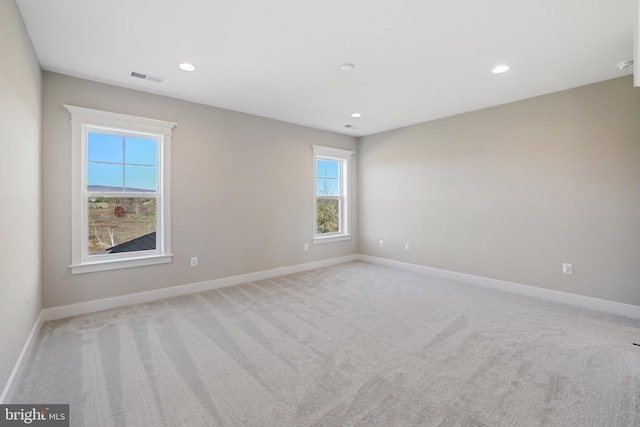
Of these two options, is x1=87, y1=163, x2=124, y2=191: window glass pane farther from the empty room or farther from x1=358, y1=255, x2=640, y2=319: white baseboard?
x1=358, y1=255, x2=640, y2=319: white baseboard

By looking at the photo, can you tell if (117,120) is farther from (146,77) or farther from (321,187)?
(321,187)

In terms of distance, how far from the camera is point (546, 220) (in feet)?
12.2

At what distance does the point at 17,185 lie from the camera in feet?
6.95

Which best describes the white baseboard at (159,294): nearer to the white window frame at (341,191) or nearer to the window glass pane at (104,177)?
the white window frame at (341,191)

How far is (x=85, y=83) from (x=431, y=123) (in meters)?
4.87

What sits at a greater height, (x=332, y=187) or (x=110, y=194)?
(x=332, y=187)

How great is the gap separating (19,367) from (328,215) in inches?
181

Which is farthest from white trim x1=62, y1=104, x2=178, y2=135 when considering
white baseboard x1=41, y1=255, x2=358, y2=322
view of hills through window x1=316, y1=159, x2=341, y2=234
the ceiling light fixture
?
the ceiling light fixture

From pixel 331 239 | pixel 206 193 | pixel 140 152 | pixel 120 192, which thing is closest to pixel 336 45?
pixel 206 193

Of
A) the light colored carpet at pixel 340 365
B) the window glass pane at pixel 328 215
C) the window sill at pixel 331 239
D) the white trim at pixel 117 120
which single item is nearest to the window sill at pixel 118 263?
the light colored carpet at pixel 340 365

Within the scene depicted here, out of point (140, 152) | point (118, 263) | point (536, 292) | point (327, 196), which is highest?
point (140, 152)

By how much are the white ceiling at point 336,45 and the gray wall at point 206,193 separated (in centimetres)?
28

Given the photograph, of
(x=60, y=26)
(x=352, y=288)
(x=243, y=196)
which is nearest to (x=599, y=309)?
(x=352, y=288)

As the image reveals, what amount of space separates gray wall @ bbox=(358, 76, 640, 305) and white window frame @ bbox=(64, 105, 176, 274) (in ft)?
12.6
